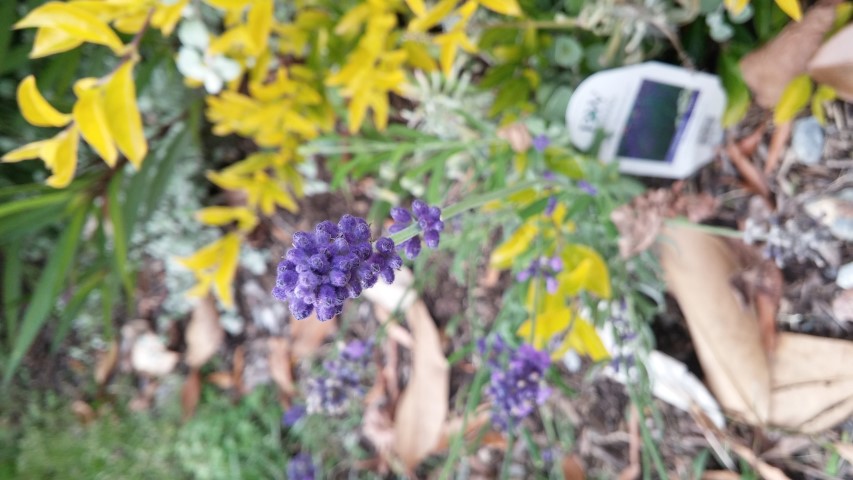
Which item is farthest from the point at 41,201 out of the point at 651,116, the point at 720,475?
the point at 720,475

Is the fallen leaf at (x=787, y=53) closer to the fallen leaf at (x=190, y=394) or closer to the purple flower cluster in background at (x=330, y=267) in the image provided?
the purple flower cluster in background at (x=330, y=267)

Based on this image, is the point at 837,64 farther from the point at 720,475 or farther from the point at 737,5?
the point at 720,475

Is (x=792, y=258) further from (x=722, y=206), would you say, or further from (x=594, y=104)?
(x=594, y=104)

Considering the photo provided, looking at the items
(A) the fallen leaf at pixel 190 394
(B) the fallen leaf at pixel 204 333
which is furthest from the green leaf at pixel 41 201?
(A) the fallen leaf at pixel 190 394

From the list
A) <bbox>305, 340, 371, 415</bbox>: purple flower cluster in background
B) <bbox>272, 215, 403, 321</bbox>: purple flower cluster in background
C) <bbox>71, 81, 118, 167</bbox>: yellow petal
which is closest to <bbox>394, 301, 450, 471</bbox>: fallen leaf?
<bbox>305, 340, 371, 415</bbox>: purple flower cluster in background

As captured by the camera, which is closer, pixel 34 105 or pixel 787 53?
pixel 34 105

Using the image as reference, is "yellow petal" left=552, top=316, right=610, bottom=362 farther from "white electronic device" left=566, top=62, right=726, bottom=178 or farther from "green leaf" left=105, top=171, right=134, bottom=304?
"green leaf" left=105, top=171, right=134, bottom=304

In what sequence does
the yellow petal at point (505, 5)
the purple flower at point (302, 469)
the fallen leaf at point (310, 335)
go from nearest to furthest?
the yellow petal at point (505, 5)
the purple flower at point (302, 469)
the fallen leaf at point (310, 335)
